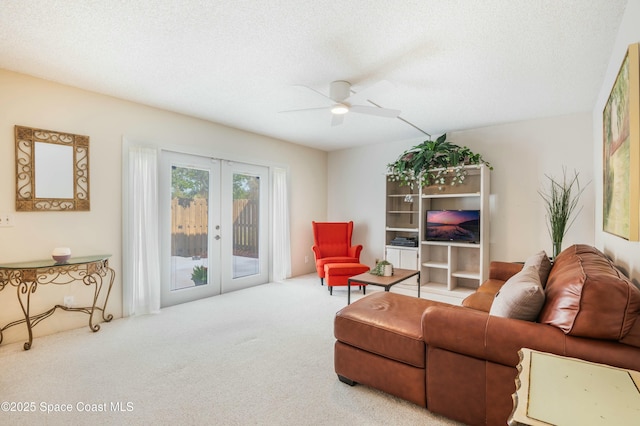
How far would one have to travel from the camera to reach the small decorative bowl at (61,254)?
116 inches

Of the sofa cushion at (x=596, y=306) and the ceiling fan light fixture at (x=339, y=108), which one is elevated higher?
the ceiling fan light fixture at (x=339, y=108)

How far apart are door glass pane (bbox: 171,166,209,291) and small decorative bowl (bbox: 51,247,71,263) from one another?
1271 mm

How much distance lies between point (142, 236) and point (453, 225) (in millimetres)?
4363

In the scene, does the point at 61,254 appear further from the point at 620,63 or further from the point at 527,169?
the point at 527,169

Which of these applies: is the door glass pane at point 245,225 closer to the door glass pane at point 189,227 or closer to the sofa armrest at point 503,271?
the door glass pane at point 189,227

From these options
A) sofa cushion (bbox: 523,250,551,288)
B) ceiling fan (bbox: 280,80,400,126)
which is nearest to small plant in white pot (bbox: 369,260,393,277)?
sofa cushion (bbox: 523,250,551,288)

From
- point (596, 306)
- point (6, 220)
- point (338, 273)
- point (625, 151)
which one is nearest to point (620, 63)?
point (625, 151)

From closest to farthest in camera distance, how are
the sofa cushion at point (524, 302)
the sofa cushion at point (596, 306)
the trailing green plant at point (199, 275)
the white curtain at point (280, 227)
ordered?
the sofa cushion at point (596, 306)
the sofa cushion at point (524, 302)
the trailing green plant at point (199, 275)
the white curtain at point (280, 227)

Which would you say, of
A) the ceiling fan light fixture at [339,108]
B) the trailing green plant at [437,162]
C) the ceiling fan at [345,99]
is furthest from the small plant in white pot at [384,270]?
the ceiling fan light fixture at [339,108]

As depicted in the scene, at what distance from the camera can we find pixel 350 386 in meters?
2.23

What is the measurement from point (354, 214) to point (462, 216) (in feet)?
7.09

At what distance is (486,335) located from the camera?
5.29 ft

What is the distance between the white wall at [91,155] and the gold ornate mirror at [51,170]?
0.06 metres

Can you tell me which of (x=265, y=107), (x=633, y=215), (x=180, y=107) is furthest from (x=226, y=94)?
(x=633, y=215)
